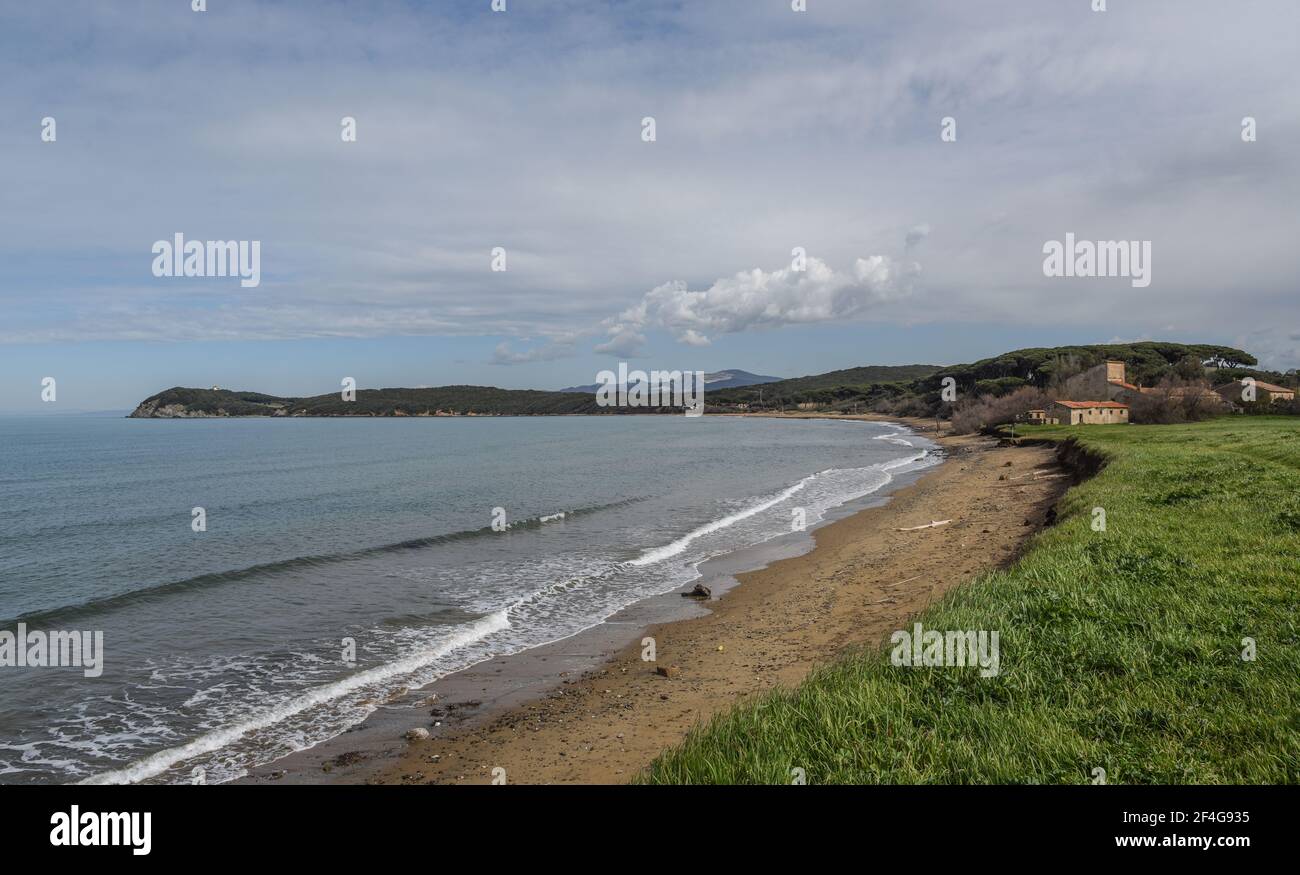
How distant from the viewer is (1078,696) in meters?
6.34

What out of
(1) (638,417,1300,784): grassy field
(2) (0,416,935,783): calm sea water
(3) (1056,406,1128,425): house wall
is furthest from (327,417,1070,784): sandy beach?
(3) (1056,406,1128,425): house wall

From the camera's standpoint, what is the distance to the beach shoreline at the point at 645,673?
9156 millimetres

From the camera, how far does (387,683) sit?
12.5 metres

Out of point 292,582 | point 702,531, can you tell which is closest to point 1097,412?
point 702,531

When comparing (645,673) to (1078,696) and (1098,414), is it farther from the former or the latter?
(1098,414)

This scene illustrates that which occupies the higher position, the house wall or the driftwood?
the house wall

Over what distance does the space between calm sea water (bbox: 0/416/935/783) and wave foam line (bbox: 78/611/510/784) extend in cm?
4

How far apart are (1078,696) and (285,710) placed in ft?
36.2

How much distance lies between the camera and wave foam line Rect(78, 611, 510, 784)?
9508mm

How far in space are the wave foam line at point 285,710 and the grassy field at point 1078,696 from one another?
7178 mm

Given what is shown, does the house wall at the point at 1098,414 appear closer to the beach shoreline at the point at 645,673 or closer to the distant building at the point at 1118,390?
the distant building at the point at 1118,390

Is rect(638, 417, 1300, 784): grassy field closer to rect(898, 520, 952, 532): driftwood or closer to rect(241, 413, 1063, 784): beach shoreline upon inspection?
rect(241, 413, 1063, 784): beach shoreline
